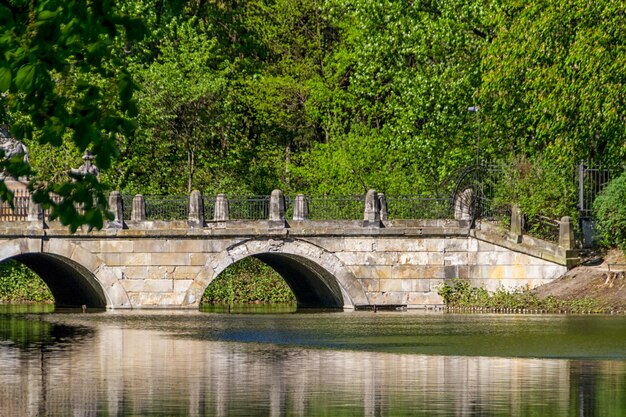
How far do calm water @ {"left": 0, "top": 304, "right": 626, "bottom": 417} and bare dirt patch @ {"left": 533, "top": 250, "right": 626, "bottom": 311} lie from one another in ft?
8.21

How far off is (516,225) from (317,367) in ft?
62.8

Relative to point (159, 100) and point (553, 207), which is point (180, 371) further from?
point (159, 100)

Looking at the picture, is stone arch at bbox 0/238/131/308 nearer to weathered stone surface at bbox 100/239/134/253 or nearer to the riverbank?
weathered stone surface at bbox 100/239/134/253

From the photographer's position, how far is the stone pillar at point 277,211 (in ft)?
137

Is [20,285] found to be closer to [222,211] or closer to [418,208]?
[222,211]

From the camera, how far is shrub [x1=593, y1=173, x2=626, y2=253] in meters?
38.9

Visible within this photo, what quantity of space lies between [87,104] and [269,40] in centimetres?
4735

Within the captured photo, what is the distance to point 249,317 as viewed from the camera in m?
39.2

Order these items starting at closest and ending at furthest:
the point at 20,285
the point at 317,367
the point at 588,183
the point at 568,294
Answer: the point at 317,367, the point at 568,294, the point at 588,183, the point at 20,285

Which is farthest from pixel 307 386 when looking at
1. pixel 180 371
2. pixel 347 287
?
pixel 347 287

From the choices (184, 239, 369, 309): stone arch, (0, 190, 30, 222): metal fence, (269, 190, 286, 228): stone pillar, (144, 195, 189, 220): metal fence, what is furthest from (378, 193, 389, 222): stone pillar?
(0, 190, 30, 222): metal fence

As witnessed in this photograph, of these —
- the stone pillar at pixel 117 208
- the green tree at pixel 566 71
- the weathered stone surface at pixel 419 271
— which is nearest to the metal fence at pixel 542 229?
the weathered stone surface at pixel 419 271

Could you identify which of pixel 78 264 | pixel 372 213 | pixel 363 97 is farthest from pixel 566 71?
pixel 363 97

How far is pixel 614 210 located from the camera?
3925 cm
